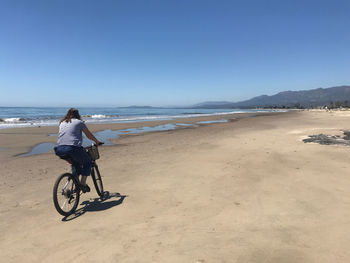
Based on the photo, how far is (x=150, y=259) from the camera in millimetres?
2736

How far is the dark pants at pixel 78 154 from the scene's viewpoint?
3.96 metres

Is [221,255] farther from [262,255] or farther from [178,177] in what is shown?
[178,177]

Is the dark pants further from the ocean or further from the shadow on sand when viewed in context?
the ocean

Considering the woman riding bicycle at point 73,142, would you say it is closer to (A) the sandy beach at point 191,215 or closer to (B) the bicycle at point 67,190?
(B) the bicycle at point 67,190

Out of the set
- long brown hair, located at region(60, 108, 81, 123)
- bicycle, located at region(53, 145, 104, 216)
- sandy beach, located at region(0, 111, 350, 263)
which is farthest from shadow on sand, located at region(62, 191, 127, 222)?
long brown hair, located at region(60, 108, 81, 123)

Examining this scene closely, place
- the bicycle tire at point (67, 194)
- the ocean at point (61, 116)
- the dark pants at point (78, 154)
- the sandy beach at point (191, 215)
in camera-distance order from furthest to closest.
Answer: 1. the ocean at point (61, 116)
2. the dark pants at point (78, 154)
3. the bicycle tire at point (67, 194)
4. the sandy beach at point (191, 215)

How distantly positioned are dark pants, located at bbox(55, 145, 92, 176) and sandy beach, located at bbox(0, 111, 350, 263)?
901 mm

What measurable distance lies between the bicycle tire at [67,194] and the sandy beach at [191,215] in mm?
174

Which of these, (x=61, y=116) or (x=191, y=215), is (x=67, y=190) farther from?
(x=61, y=116)

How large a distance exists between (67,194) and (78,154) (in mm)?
819

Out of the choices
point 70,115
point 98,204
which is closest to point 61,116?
point 70,115

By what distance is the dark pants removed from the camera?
396 cm

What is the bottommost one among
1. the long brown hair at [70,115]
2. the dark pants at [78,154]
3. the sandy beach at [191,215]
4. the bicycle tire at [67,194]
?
the sandy beach at [191,215]

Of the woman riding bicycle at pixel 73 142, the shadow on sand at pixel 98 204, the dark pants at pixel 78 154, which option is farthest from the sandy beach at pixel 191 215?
the woman riding bicycle at pixel 73 142
